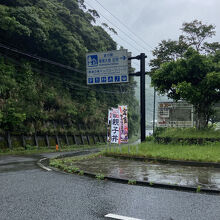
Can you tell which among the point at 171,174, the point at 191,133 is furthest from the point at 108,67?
the point at 171,174

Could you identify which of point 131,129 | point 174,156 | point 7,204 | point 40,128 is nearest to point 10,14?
point 40,128

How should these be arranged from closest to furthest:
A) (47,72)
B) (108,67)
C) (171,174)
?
(171,174) → (108,67) → (47,72)

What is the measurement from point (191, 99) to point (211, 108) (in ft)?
9.10

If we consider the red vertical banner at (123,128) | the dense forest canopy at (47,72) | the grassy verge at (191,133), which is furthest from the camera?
the dense forest canopy at (47,72)

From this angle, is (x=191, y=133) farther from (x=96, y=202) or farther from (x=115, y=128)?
(x=96, y=202)

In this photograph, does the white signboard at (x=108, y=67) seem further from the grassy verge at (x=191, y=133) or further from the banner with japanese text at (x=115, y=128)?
the grassy verge at (x=191, y=133)

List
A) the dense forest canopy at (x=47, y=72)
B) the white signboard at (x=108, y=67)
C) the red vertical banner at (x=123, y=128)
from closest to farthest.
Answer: the red vertical banner at (x=123, y=128) < the white signboard at (x=108, y=67) < the dense forest canopy at (x=47, y=72)

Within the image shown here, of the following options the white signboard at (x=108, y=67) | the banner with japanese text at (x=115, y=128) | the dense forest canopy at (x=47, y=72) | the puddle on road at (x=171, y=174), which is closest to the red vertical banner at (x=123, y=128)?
the banner with japanese text at (x=115, y=128)

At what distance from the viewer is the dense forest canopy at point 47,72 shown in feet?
95.1

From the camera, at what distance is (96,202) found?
6.30m

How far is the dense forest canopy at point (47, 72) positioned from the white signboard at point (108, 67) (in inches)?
374

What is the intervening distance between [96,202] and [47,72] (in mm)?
34420

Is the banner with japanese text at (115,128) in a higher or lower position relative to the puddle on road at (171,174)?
higher

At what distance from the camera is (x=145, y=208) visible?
19.0ft
